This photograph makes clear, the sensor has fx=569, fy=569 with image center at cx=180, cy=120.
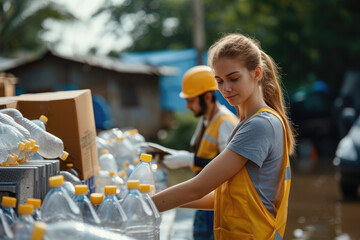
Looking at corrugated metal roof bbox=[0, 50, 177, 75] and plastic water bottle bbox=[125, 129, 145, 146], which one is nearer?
plastic water bottle bbox=[125, 129, 145, 146]

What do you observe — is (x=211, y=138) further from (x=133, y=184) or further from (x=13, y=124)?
(x=133, y=184)

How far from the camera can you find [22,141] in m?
A: 3.08

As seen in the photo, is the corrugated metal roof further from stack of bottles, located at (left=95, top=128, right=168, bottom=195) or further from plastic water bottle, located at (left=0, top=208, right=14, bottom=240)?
plastic water bottle, located at (left=0, top=208, right=14, bottom=240)

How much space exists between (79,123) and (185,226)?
256 cm

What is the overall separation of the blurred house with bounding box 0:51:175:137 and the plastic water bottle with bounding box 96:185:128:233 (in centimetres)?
2090

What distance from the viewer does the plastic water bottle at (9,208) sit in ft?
8.11

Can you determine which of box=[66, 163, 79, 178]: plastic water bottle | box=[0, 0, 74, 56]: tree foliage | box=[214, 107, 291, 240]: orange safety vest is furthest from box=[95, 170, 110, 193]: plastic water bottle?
box=[0, 0, 74, 56]: tree foliage

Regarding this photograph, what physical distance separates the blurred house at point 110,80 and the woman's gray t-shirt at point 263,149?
20.8 m

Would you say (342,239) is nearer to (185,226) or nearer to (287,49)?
(185,226)

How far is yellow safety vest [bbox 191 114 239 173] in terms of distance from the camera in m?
4.87

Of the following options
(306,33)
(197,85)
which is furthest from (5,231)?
(306,33)

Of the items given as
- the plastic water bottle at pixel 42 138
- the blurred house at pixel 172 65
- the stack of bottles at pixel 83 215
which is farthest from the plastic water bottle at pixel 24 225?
the blurred house at pixel 172 65

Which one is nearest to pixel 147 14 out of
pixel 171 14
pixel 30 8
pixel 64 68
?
pixel 171 14

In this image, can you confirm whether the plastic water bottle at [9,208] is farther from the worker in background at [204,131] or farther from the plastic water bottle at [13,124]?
the worker in background at [204,131]
